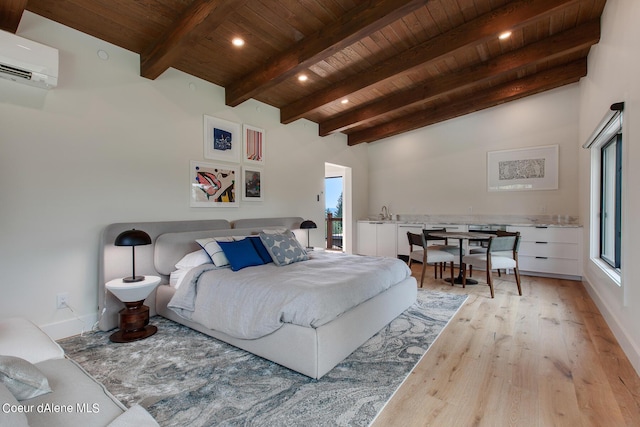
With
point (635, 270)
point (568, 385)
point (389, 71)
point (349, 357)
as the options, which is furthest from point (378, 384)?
point (389, 71)

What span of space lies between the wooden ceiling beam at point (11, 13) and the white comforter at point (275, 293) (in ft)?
7.70

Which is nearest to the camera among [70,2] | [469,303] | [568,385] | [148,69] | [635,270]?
[568,385]

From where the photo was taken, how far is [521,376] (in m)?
2.05

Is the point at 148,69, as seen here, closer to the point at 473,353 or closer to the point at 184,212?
the point at 184,212

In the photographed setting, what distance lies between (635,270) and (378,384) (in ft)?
6.81

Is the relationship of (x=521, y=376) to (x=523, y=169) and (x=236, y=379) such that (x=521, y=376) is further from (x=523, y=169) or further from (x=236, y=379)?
(x=523, y=169)

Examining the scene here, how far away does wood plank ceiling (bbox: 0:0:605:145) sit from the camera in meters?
2.57

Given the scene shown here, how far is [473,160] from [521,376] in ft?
15.1

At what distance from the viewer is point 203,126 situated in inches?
149

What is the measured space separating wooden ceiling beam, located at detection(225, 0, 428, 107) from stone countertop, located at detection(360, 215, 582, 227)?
379 cm

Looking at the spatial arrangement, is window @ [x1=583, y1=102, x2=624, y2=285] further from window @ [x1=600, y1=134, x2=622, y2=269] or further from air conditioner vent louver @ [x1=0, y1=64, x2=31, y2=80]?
air conditioner vent louver @ [x1=0, y1=64, x2=31, y2=80]

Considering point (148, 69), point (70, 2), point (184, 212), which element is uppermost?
point (70, 2)

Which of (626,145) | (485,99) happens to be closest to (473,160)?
(485,99)

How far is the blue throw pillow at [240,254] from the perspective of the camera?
2.91m
